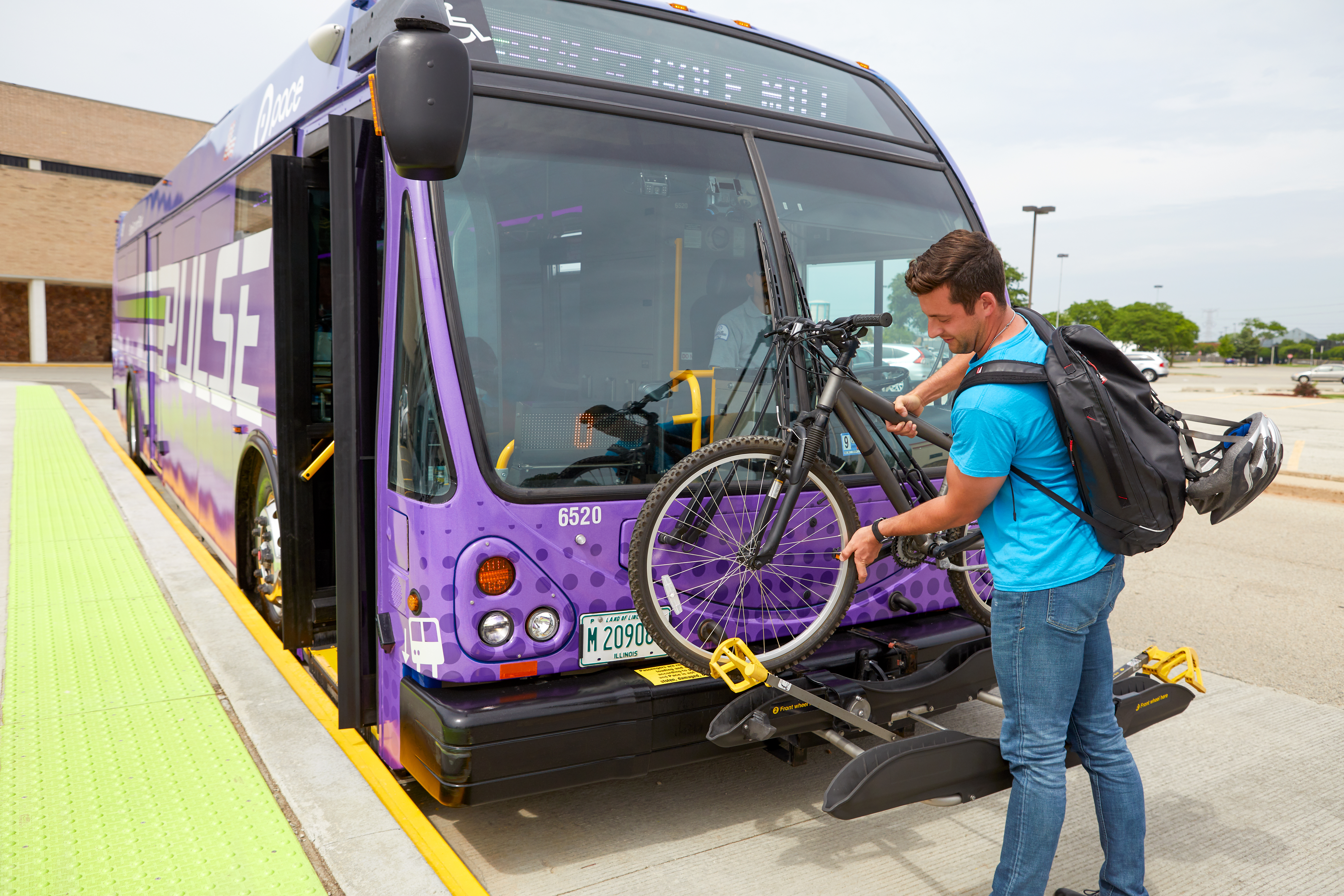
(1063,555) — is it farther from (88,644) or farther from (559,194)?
(88,644)

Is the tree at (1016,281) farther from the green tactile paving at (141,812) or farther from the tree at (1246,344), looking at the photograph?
the tree at (1246,344)

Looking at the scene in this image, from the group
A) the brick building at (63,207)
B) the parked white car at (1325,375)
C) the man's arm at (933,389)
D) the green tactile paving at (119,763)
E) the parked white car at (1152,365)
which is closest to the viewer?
the green tactile paving at (119,763)

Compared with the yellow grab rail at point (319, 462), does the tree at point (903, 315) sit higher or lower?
higher

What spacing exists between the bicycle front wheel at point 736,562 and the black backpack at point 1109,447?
87 centimetres

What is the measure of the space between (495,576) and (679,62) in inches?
83.1

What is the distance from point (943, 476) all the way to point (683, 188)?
1.59 meters

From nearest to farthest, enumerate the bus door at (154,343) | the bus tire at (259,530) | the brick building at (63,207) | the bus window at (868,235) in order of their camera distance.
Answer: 1. the bus window at (868,235)
2. the bus tire at (259,530)
3. the bus door at (154,343)
4. the brick building at (63,207)

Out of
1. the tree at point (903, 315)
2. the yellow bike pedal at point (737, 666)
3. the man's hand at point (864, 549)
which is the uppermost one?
the tree at point (903, 315)

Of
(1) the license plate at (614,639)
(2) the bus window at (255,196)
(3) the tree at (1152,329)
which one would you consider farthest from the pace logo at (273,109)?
(3) the tree at (1152,329)

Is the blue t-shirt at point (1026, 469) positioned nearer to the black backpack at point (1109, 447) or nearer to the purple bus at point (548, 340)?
the black backpack at point (1109, 447)

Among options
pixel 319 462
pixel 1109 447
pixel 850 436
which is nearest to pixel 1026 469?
pixel 1109 447

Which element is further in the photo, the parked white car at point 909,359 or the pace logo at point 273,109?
the pace logo at point 273,109

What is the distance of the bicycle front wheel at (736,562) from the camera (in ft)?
9.90

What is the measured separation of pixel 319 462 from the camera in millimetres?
3943
